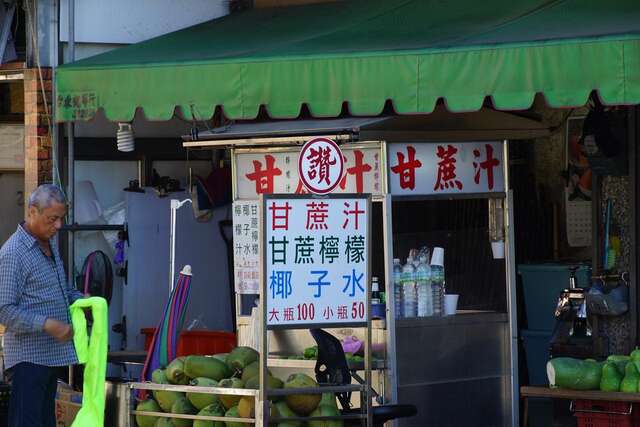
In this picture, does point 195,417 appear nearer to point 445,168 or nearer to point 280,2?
point 445,168

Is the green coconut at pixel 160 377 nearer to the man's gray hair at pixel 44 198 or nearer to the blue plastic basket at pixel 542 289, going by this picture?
the man's gray hair at pixel 44 198

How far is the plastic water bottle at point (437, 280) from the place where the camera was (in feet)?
30.9

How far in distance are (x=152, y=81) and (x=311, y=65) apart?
133 cm

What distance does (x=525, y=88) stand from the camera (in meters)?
8.09

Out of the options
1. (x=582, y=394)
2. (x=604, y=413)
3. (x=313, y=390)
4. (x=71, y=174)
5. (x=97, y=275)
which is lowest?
(x=604, y=413)

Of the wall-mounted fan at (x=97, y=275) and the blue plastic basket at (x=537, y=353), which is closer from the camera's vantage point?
the blue plastic basket at (x=537, y=353)

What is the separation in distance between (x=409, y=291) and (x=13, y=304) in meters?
3.30

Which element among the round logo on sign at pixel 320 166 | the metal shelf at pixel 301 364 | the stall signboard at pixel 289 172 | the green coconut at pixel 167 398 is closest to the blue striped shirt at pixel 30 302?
the green coconut at pixel 167 398

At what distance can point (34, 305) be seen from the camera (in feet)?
23.9

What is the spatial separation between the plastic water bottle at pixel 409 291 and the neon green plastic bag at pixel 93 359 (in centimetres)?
286

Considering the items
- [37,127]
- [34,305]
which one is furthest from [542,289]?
[34,305]

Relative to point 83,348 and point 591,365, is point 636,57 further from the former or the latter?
point 83,348

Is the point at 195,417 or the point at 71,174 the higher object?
the point at 71,174

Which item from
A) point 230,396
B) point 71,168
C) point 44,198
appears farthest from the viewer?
point 71,168
